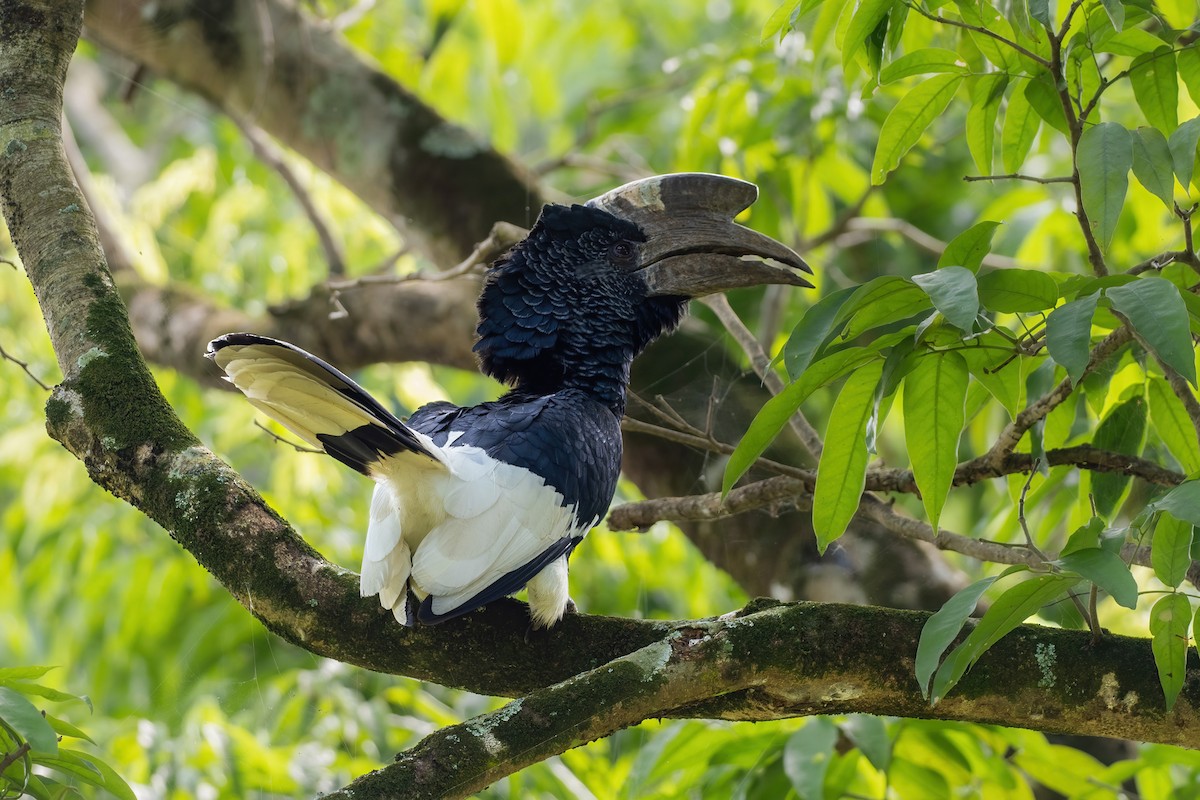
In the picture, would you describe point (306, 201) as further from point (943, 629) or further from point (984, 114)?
point (943, 629)

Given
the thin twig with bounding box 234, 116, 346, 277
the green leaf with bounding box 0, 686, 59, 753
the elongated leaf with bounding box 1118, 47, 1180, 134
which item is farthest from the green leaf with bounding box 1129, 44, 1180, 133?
the thin twig with bounding box 234, 116, 346, 277

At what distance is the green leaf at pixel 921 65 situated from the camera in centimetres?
179

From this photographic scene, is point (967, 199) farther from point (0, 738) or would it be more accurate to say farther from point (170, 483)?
point (0, 738)

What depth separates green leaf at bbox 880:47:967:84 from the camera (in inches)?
70.5

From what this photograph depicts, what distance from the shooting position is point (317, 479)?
13.6 ft

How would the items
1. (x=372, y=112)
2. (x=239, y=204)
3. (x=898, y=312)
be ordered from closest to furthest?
(x=898, y=312) < (x=372, y=112) < (x=239, y=204)

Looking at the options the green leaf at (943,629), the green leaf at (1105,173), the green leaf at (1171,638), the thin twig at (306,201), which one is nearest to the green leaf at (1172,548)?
the green leaf at (1171,638)

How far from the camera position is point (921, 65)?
1812 mm

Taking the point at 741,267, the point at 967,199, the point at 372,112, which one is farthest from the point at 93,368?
the point at 967,199


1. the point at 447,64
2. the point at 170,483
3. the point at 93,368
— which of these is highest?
the point at 447,64

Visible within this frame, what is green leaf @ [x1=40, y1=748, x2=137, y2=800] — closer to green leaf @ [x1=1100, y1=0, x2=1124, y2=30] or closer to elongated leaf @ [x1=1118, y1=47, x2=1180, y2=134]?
green leaf @ [x1=1100, y1=0, x2=1124, y2=30]

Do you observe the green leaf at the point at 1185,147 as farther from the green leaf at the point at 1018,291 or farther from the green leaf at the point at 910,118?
the green leaf at the point at 910,118

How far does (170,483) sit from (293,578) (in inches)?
10.2

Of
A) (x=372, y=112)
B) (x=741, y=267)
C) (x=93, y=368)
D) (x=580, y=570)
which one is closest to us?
(x=93, y=368)
